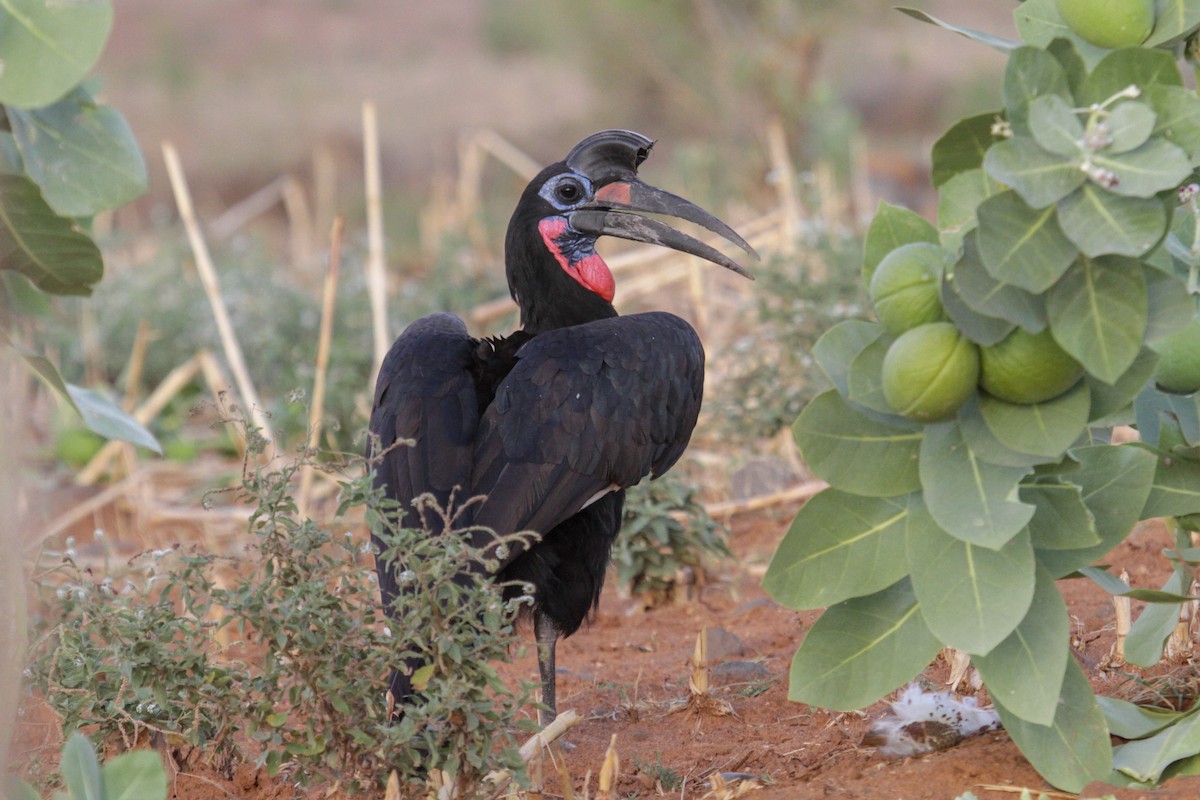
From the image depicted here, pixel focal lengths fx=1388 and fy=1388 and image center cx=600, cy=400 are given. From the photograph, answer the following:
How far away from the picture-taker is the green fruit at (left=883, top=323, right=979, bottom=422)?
2256 mm

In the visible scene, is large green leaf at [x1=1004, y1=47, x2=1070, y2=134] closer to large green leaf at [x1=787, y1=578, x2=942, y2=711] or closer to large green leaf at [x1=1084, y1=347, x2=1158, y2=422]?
large green leaf at [x1=1084, y1=347, x2=1158, y2=422]

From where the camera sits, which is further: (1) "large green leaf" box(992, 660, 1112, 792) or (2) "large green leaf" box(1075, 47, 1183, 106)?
(1) "large green leaf" box(992, 660, 1112, 792)

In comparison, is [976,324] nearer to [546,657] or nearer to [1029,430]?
[1029,430]

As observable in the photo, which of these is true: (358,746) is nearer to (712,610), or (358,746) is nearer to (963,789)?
(963,789)

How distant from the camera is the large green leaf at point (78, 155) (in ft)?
7.07

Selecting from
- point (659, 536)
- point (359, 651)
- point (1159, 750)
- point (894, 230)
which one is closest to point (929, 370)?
point (894, 230)

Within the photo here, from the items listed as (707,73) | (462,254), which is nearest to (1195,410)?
(462,254)

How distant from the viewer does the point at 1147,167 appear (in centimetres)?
212

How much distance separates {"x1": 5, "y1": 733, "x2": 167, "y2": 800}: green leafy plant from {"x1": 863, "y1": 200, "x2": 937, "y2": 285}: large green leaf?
1446 millimetres

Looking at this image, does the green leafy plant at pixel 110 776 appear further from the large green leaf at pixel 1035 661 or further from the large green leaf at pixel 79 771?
the large green leaf at pixel 1035 661

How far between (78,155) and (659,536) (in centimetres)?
272

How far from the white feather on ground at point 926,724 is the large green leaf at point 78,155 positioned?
5.81ft

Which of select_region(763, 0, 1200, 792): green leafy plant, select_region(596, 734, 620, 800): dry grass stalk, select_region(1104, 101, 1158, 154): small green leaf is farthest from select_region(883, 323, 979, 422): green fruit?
select_region(596, 734, 620, 800): dry grass stalk

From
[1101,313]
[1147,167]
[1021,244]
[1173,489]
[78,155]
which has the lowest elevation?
[1173,489]
